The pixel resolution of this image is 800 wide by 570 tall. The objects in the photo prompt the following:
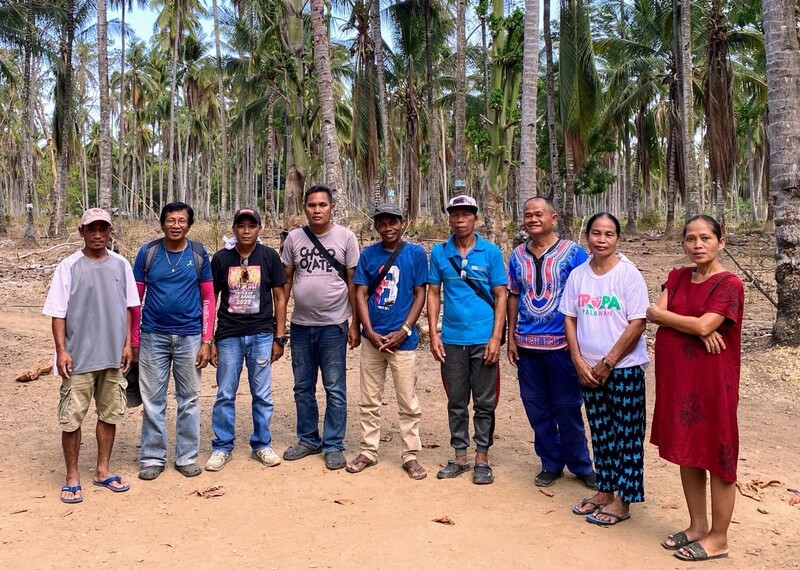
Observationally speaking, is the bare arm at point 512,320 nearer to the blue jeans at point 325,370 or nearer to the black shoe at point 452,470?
the black shoe at point 452,470

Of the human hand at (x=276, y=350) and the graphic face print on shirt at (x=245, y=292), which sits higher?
the graphic face print on shirt at (x=245, y=292)

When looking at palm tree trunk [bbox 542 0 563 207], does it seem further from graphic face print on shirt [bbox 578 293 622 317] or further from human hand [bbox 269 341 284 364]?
graphic face print on shirt [bbox 578 293 622 317]

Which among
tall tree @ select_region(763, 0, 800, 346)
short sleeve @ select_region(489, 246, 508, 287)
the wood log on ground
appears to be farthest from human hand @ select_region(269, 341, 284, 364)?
tall tree @ select_region(763, 0, 800, 346)

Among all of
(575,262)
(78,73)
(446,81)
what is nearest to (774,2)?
(575,262)

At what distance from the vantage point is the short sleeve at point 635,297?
3680 millimetres

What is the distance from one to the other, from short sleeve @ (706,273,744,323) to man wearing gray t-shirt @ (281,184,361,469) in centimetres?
244

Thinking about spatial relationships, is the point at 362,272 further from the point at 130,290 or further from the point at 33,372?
the point at 33,372

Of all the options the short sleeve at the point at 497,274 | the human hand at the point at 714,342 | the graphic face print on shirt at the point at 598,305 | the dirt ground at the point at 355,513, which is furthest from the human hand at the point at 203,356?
the human hand at the point at 714,342

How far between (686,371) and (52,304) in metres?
3.82

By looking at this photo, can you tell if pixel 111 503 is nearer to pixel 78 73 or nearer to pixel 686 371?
pixel 686 371

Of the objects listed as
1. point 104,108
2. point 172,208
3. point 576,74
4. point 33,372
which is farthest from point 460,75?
point 172,208

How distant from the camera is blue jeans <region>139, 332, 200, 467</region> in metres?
4.53

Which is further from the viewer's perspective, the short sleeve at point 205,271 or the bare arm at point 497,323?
the short sleeve at point 205,271

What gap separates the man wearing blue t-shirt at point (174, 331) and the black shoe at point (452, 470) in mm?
1765
